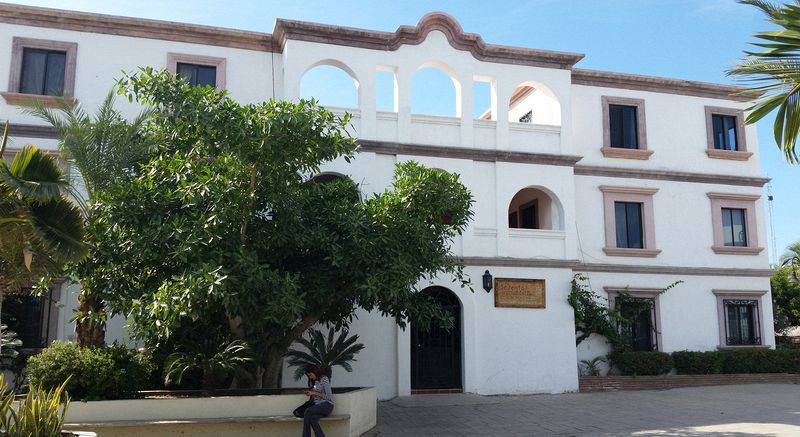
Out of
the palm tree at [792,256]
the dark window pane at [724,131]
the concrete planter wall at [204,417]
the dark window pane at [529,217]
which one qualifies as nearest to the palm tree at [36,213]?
the concrete planter wall at [204,417]

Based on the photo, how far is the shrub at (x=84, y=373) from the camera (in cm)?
1112

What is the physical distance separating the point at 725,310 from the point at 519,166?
789 cm

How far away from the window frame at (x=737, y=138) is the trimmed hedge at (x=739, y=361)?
5.88 meters

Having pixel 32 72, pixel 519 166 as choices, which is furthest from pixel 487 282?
pixel 32 72

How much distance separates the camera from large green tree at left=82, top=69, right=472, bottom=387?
1095 cm

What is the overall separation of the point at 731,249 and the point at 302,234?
14869 millimetres

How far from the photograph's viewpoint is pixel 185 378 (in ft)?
47.0

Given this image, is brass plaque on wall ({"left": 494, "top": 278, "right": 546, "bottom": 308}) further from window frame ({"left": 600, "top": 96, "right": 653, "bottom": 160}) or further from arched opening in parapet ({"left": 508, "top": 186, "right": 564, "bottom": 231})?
window frame ({"left": 600, "top": 96, "right": 653, "bottom": 160})

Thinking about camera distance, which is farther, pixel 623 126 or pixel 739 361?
pixel 623 126

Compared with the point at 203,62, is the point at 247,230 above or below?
below

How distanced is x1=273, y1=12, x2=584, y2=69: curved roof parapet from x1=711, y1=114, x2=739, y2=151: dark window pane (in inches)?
222

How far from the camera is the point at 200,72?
1842cm

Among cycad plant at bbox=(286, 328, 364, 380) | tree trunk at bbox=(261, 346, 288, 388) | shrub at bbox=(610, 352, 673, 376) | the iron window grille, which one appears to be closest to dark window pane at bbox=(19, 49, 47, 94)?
cycad plant at bbox=(286, 328, 364, 380)

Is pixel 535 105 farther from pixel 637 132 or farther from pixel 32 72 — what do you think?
pixel 32 72
